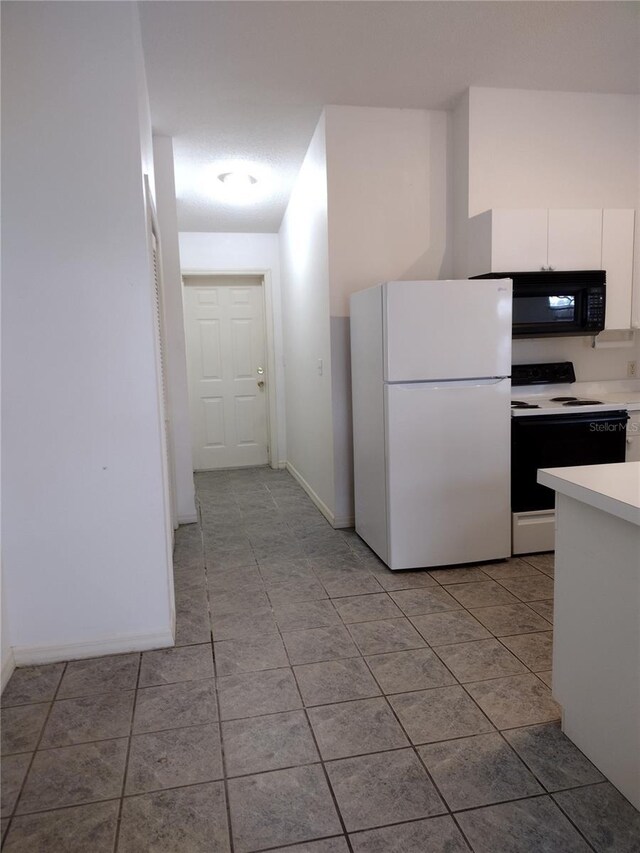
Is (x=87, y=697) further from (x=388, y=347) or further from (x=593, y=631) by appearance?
(x=388, y=347)

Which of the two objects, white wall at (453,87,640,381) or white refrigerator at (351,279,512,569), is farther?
white wall at (453,87,640,381)

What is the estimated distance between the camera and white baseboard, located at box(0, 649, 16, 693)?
2021 mm

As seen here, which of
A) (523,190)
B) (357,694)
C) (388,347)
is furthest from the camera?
(523,190)

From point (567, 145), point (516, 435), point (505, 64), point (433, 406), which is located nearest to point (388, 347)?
point (433, 406)

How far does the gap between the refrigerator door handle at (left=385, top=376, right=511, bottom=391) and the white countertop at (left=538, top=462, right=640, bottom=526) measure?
1188mm

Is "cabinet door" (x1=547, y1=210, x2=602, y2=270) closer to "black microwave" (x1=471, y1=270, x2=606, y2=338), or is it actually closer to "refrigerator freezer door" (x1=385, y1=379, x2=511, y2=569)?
"black microwave" (x1=471, y1=270, x2=606, y2=338)

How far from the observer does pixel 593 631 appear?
60.4 inches

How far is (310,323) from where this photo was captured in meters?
4.19

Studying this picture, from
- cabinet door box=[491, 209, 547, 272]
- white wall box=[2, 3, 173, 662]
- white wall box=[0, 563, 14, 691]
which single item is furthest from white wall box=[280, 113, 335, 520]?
white wall box=[0, 563, 14, 691]

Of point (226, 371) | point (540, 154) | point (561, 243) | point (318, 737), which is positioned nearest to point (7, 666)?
point (318, 737)

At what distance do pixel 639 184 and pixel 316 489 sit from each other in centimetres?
300

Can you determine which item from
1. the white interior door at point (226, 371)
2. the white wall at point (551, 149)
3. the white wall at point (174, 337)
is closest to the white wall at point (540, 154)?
the white wall at point (551, 149)

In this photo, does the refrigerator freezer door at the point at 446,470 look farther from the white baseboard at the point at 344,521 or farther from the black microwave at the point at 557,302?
the white baseboard at the point at 344,521

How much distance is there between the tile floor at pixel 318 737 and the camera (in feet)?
4.58
